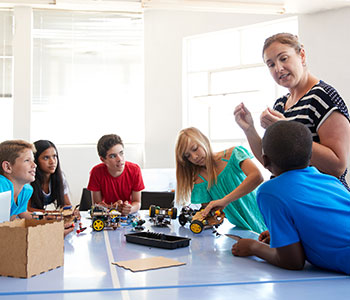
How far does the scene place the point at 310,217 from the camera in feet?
3.91

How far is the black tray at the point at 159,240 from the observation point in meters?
1.60

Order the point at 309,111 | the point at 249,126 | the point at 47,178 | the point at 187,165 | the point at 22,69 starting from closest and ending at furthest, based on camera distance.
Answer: the point at 309,111 → the point at 249,126 → the point at 187,165 → the point at 47,178 → the point at 22,69

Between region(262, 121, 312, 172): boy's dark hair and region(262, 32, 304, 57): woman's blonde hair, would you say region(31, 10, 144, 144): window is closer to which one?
region(262, 32, 304, 57): woman's blonde hair

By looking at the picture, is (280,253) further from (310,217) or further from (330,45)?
(330,45)

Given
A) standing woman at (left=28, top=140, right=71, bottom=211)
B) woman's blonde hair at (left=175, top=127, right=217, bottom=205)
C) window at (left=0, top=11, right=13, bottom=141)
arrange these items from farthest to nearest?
1. window at (left=0, top=11, right=13, bottom=141)
2. standing woman at (left=28, top=140, right=71, bottom=211)
3. woman's blonde hair at (left=175, top=127, right=217, bottom=205)

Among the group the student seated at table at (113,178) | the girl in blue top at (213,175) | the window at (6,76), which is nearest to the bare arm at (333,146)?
the girl in blue top at (213,175)

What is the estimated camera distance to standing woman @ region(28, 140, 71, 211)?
292 centimetres

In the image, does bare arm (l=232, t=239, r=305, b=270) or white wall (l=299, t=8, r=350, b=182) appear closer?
bare arm (l=232, t=239, r=305, b=270)

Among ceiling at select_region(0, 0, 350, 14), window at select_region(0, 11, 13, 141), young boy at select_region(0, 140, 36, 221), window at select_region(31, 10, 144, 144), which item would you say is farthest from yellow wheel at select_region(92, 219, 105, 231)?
window at select_region(0, 11, 13, 141)

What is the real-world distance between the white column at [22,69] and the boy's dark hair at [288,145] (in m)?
5.38

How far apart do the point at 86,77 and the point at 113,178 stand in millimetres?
3397

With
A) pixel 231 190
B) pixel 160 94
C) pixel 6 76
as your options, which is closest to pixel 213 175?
pixel 231 190

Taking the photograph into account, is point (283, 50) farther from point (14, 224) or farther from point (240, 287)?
point (14, 224)

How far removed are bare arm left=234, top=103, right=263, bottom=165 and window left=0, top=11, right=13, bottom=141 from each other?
16.7 feet
